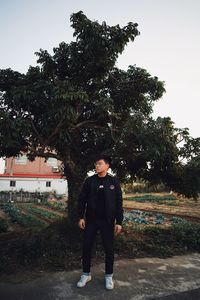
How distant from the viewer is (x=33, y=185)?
37.9 meters

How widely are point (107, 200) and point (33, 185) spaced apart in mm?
35015

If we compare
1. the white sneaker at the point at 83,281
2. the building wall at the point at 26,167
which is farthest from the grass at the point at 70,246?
the building wall at the point at 26,167

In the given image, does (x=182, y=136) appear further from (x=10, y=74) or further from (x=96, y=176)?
(x=10, y=74)

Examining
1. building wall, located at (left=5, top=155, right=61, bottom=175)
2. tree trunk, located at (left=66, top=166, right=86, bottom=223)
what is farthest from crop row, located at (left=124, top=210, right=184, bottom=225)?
building wall, located at (left=5, top=155, right=61, bottom=175)

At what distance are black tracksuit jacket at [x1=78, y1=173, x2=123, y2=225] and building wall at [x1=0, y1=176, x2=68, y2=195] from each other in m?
32.2

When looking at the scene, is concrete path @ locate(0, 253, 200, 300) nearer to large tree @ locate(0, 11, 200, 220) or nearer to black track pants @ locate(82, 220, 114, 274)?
black track pants @ locate(82, 220, 114, 274)

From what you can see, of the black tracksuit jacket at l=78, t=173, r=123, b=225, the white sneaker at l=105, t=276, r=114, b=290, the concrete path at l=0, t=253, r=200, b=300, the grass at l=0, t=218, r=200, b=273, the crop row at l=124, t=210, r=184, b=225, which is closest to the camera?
the concrete path at l=0, t=253, r=200, b=300

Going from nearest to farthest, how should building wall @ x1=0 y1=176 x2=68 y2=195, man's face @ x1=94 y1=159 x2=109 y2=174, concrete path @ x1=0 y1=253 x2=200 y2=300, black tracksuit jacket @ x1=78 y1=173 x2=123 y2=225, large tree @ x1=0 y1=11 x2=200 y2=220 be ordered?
concrete path @ x1=0 y1=253 x2=200 y2=300 → black tracksuit jacket @ x1=78 y1=173 x2=123 y2=225 → man's face @ x1=94 y1=159 x2=109 y2=174 → large tree @ x1=0 y1=11 x2=200 y2=220 → building wall @ x1=0 y1=176 x2=68 y2=195

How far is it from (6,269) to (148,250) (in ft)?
12.1

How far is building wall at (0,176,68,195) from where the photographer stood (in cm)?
3672

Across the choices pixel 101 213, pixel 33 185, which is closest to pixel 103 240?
pixel 101 213

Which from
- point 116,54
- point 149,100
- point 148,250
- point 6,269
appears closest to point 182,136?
point 149,100

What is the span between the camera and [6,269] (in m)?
5.05

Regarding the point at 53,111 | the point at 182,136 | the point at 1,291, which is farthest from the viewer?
the point at 182,136
